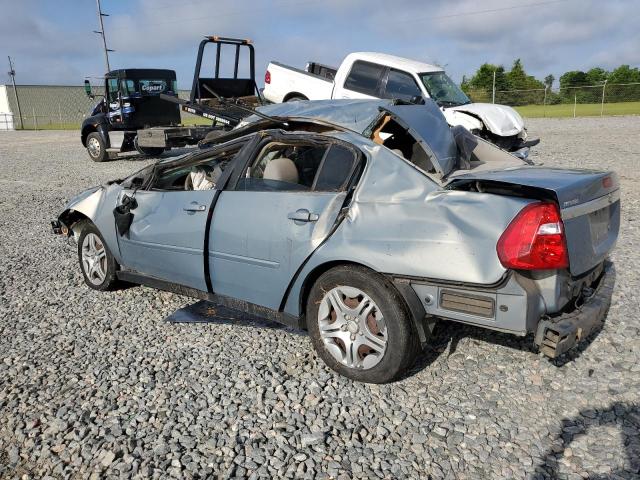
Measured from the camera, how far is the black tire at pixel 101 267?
4934 mm

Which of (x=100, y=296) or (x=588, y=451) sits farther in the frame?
(x=100, y=296)

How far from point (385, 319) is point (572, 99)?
42166mm

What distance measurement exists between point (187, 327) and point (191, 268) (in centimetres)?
50

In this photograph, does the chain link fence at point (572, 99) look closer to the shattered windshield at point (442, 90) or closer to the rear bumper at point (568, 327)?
the shattered windshield at point (442, 90)

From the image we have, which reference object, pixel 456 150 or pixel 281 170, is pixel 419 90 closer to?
pixel 456 150

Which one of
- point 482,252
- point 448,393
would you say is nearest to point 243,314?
point 448,393

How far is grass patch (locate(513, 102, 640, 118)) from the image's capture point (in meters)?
34.4

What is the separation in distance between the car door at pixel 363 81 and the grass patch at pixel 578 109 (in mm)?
26848

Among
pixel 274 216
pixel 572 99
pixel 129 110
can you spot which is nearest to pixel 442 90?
pixel 274 216

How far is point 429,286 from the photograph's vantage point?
117 inches

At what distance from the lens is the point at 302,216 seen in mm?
3416

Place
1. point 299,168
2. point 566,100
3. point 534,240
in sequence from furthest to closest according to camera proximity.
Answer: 1. point 566,100
2. point 299,168
3. point 534,240

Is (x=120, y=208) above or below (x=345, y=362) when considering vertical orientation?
above

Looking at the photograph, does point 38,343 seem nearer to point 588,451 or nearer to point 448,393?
point 448,393
